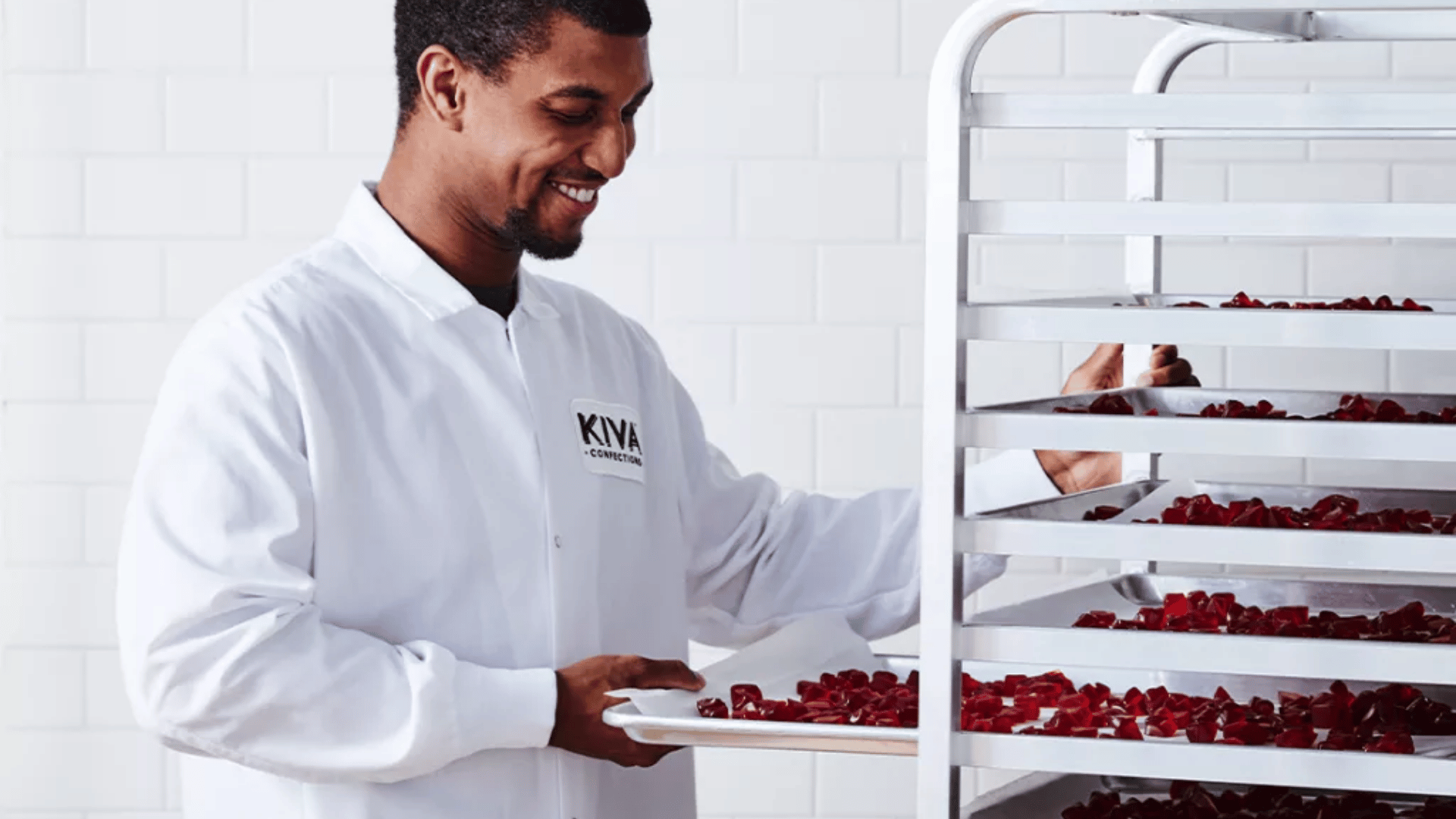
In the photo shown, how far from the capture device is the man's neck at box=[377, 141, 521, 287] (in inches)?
75.1

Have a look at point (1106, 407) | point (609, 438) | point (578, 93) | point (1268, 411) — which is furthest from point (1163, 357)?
point (578, 93)

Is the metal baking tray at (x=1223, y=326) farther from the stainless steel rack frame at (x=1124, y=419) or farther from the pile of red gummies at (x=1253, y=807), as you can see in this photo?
the pile of red gummies at (x=1253, y=807)

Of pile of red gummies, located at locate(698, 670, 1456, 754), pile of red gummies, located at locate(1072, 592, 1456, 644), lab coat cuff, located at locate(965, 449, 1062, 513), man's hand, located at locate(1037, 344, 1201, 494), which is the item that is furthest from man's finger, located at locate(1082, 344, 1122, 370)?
pile of red gummies, located at locate(698, 670, 1456, 754)

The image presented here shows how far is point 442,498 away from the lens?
1.81 m

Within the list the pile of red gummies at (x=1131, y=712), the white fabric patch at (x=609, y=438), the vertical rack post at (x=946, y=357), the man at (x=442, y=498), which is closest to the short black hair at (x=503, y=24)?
the man at (x=442, y=498)

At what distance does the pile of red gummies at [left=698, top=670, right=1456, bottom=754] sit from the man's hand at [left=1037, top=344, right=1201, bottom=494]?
0.38m

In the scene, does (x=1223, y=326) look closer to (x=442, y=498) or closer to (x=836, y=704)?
(x=836, y=704)

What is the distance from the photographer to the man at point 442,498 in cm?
165

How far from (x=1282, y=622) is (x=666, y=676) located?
0.59 m

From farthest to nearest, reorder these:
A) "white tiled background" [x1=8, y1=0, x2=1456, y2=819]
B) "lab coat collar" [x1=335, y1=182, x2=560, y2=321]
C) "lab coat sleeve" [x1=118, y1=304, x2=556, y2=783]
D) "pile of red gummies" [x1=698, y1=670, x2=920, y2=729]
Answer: "white tiled background" [x1=8, y1=0, x2=1456, y2=819] < "lab coat collar" [x1=335, y1=182, x2=560, y2=321] < "lab coat sleeve" [x1=118, y1=304, x2=556, y2=783] < "pile of red gummies" [x1=698, y1=670, x2=920, y2=729]

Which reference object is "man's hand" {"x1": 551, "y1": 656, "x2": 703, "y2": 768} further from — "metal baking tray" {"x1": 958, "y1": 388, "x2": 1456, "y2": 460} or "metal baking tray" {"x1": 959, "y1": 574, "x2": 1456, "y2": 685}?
"metal baking tray" {"x1": 958, "y1": 388, "x2": 1456, "y2": 460}

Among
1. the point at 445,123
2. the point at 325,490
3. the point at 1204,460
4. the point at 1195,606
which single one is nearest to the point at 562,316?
the point at 445,123

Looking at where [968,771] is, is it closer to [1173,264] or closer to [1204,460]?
[1204,460]

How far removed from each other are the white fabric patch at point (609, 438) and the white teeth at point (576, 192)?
252mm
